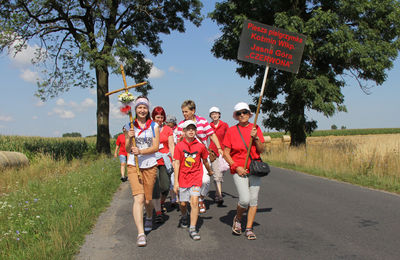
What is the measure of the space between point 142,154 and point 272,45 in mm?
2924

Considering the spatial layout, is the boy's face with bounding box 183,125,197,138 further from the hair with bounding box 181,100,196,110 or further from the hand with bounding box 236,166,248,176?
the hair with bounding box 181,100,196,110

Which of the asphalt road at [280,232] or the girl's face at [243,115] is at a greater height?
the girl's face at [243,115]

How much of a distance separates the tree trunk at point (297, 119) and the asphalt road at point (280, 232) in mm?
11021

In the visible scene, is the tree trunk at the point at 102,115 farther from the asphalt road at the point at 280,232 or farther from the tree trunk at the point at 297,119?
the asphalt road at the point at 280,232

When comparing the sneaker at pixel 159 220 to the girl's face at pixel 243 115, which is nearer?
the girl's face at pixel 243 115

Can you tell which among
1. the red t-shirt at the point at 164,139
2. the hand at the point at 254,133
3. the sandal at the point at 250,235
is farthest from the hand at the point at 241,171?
the red t-shirt at the point at 164,139

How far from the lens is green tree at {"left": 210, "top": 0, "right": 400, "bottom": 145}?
15.8m

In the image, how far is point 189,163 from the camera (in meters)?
5.02

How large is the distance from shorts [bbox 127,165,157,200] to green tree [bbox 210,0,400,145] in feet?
41.4

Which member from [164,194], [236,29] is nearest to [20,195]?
[164,194]

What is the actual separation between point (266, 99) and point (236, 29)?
4658 mm

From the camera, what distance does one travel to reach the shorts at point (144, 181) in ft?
15.6

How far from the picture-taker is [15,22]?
16.1 meters

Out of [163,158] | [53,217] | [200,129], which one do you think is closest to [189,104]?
[200,129]
